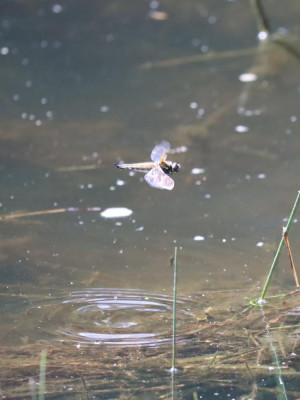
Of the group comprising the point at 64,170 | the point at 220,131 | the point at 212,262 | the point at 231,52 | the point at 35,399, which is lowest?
the point at 35,399

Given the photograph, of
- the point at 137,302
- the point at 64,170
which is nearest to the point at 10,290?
the point at 137,302

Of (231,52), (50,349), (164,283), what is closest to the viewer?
(50,349)

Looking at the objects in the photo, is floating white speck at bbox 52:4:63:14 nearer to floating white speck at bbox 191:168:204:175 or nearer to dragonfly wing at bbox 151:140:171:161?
floating white speck at bbox 191:168:204:175

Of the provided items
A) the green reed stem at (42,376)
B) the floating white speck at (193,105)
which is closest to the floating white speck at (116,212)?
the green reed stem at (42,376)

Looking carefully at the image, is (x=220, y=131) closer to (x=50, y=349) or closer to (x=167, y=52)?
(x=167, y=52)

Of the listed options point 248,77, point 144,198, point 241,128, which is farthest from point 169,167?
point 248,77

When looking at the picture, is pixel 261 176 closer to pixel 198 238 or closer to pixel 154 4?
pixel 198 238

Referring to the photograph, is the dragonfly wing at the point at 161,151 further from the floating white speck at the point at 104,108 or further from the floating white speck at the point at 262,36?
the floating white speck at the point at 262,36

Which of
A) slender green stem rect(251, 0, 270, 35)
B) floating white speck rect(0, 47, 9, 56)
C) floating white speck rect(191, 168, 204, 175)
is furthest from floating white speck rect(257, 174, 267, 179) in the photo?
floating white speck rect(0, 47, 9, 56)
